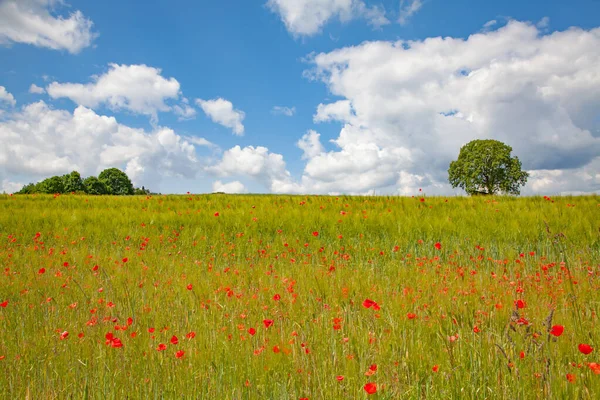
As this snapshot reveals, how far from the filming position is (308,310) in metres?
3.99

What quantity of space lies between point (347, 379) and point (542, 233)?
918 cm

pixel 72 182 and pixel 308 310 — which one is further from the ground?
pixel 72 182

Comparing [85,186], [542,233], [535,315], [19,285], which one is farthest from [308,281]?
[85,186]

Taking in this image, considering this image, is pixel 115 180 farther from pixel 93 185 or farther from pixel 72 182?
pixel 72 182

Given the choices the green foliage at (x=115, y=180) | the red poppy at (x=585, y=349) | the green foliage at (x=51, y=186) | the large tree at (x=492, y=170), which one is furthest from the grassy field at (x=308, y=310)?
the green foliage at (x=115, y=180)

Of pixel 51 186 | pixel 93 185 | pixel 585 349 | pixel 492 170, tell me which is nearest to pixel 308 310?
pixel 585 349

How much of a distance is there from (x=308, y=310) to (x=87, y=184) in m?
60.7

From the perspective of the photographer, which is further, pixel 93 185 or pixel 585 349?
pixel 93 185

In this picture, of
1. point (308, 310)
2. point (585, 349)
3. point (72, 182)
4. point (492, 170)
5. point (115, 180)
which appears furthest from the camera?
point (115, 180)

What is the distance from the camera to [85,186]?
55344 mm

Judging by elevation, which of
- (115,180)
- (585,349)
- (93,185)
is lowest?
(585,349)

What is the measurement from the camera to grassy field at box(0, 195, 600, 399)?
2469mm

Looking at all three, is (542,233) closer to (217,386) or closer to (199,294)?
(199,294)

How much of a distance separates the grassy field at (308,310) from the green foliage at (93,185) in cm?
4960
